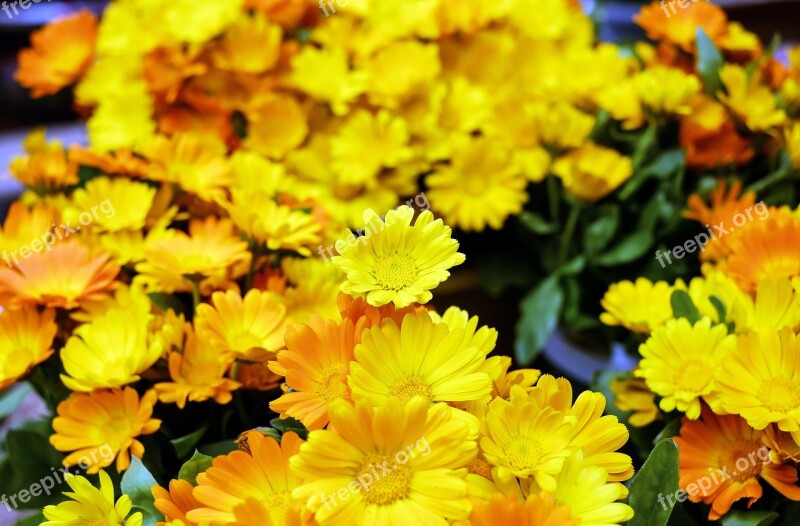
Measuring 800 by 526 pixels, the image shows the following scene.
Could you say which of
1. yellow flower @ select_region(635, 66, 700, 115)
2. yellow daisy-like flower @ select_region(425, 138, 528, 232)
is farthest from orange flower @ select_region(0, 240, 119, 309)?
yellow flower @ select_region(635, 66, 700, 115)

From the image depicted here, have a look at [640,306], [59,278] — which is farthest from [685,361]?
[59,278]

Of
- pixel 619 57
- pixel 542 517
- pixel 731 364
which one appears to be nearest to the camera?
pixel 542 517

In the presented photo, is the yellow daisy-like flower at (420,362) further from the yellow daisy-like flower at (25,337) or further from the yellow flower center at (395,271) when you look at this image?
the yellow daisy-like flower at (25,337)

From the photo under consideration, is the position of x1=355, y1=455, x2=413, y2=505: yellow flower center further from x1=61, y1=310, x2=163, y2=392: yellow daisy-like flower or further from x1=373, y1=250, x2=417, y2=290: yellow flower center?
x1=61, y1=310, x2=163, y2=392: yellow daisy-like flower

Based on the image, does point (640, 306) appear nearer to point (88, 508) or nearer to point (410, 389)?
point (410, 389)

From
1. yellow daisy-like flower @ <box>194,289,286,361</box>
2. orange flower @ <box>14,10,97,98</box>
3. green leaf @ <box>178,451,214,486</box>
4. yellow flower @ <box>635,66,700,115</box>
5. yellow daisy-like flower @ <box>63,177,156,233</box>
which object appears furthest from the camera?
orange flower @ <box>14,10,97,98</box>

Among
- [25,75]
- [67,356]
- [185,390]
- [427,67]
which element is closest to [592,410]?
[185,390]

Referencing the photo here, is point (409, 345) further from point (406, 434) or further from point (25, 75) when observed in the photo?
point (25, 75)
